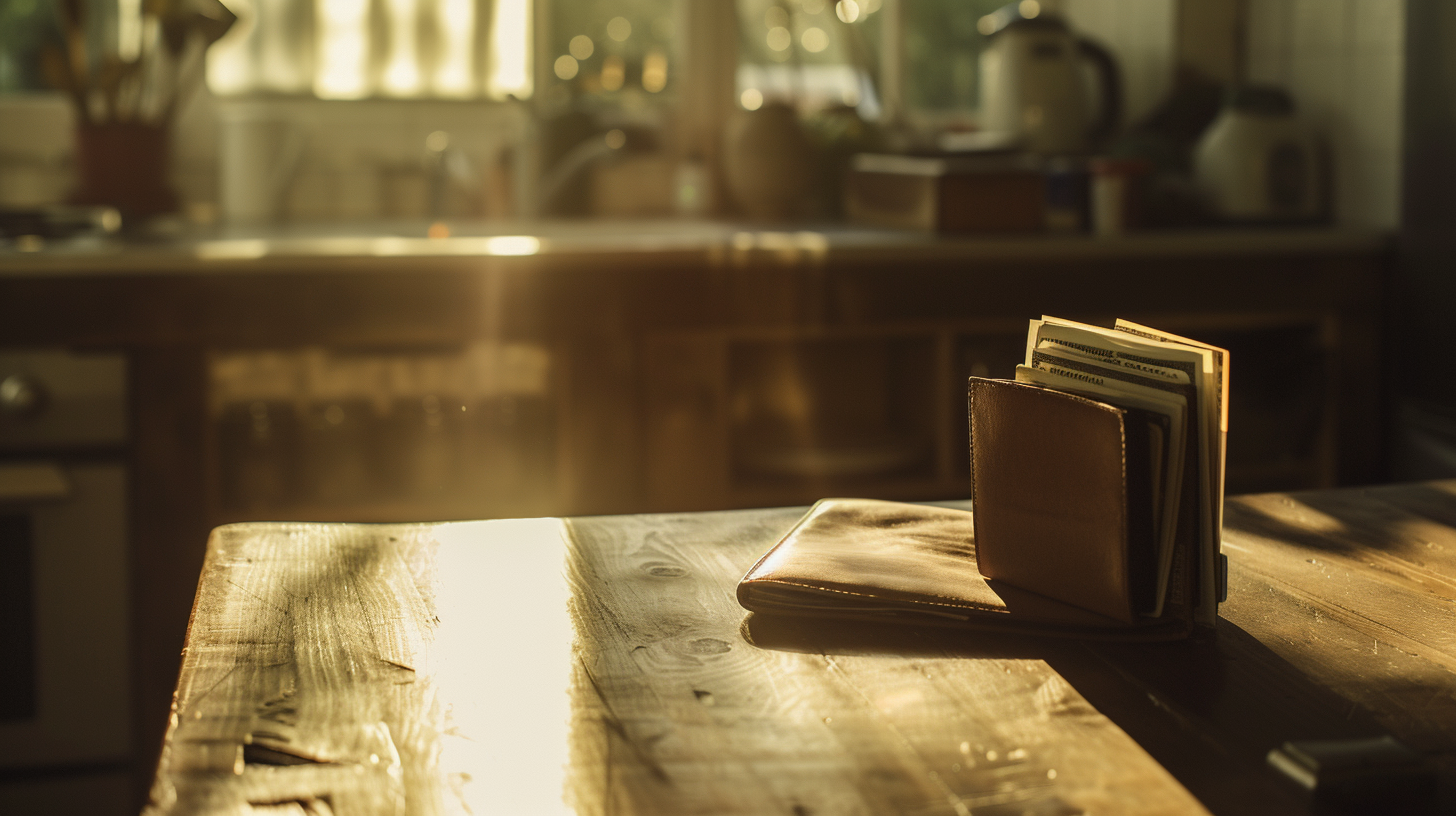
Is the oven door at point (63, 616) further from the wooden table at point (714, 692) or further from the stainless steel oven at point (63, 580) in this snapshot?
the wooden table at point (714, 692)

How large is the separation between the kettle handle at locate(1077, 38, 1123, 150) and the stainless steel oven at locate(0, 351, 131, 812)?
1.91 m

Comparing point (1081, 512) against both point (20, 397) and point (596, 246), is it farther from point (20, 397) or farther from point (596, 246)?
point (20, 397)

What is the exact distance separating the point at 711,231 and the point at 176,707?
1.89 metres

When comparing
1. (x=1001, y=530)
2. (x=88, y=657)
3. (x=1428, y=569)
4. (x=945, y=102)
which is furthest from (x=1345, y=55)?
(x=88, y=657)

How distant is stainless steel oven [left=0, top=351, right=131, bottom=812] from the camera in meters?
1.87

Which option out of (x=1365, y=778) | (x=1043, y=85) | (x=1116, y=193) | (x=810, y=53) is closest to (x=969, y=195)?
(x=1116, y=193)

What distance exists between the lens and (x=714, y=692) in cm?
64

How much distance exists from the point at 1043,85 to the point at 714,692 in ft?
7.40

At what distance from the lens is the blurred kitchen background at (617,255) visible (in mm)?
1918

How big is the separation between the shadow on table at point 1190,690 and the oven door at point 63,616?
4.82 feet

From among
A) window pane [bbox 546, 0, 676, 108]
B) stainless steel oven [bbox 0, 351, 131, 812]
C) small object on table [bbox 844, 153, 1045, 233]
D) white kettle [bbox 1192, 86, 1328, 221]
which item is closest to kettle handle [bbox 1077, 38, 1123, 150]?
white kettle [bbox 1192, 86, 1328, 221]

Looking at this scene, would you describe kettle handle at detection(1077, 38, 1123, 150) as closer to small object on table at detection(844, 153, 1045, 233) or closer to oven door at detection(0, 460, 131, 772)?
small object on table at detection(844, 153, 1045, 233)

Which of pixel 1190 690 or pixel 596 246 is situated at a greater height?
pixel 596 246

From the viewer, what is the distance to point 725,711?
2.02ft
